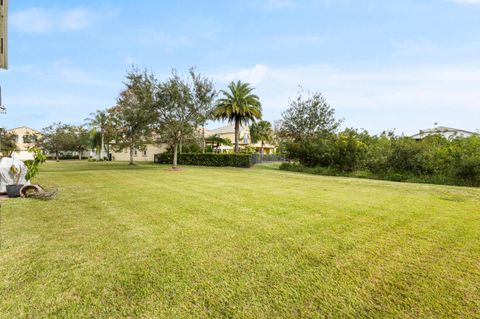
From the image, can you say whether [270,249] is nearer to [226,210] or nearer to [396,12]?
[226,210]

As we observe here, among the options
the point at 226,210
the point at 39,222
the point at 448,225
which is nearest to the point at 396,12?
the point at 448,225

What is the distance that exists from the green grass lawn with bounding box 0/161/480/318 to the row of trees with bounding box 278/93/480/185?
1003 centimetres

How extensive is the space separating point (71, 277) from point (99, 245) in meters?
0.93

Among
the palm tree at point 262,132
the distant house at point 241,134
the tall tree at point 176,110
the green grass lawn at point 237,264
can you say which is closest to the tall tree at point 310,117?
the tall tree at point 176,110

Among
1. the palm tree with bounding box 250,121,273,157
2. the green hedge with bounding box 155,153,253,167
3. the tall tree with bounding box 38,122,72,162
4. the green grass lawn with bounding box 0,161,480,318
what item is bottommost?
the green grass lawn with bounding box 0,161,480,318

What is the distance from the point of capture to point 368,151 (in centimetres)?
1673

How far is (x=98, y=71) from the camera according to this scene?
1695cm

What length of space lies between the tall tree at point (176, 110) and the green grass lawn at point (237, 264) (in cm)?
1404

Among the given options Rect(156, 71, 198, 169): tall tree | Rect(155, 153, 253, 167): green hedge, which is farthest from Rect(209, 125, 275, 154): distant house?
Rect(156, 71, 198, 169): tall tree

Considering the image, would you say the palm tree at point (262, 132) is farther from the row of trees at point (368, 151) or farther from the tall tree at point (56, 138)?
the tall tree at point (56, 138)

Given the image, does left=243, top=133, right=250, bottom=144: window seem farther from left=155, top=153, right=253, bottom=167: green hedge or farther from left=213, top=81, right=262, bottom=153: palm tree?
left=155, top=153, right=253, bottom=167: green hedge

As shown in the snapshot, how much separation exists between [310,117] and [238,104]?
8371 mm

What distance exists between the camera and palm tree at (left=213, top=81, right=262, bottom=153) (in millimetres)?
27078

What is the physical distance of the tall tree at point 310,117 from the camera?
890 inches
